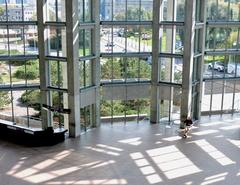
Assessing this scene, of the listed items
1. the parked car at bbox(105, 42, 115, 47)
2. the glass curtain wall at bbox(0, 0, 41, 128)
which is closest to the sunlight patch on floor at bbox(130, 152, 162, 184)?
the parked car at bbox(105, 42, 115, 47)

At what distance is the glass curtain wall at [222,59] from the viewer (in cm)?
2103

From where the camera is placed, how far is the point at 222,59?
72.7 ft

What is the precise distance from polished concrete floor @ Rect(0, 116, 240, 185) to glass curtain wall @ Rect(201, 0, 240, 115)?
8.24 ft

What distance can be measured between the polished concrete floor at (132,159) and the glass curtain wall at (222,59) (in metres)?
2.51

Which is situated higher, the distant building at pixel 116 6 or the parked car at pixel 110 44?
the distant building at pixel 116 6

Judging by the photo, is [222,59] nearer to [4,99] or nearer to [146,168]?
[146,168]

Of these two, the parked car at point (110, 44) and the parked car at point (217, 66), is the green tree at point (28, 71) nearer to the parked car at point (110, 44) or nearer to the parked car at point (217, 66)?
the parked car at point (110, 44)

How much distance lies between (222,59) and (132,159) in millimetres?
9016

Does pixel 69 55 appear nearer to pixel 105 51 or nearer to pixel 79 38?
pixel 79 38

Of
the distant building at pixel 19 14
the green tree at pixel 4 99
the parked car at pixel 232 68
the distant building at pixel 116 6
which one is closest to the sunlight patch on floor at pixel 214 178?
the parked car at pixel 232 68

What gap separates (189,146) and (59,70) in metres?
7.40

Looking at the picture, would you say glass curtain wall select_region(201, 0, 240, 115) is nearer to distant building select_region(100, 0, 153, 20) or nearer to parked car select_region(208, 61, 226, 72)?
parked car select_region(208, 61, 226, 72)

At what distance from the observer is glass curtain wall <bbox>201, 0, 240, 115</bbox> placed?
21031mm

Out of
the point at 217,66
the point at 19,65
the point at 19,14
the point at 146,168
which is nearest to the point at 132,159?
the point at 146,168
